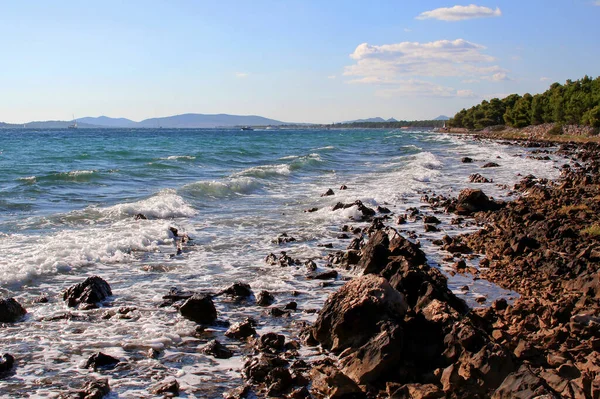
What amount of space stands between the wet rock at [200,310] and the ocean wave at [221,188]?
17.0m

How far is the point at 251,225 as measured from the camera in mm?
18578

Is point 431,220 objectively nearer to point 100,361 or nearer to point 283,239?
point 283,239

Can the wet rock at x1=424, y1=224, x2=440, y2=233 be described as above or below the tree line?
below

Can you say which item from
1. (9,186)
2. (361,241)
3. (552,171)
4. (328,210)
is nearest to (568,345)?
(361,241)

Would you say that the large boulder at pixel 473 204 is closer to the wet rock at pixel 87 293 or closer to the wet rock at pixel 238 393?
the wet rock at pixel 87 293

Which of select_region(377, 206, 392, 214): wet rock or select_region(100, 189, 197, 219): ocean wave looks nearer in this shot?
select_region(100, 189, 197, 219): ocean wave

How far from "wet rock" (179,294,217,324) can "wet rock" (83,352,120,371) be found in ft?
5.99

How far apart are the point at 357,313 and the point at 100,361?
11.8ft

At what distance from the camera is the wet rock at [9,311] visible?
30.0 feet

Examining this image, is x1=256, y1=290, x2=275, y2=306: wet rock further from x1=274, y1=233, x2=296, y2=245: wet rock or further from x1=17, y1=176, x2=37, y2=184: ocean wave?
x1=17, y1=176, x2=37, y2=184: ocean wave

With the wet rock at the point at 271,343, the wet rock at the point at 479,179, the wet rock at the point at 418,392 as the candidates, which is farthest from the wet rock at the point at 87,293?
the wet rock at the point at 479,179

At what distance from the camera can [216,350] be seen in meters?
8.02

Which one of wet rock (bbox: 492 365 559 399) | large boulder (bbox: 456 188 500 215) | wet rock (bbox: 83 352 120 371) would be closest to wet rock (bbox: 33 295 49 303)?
wet rock (bbox: 83 352 120 371)

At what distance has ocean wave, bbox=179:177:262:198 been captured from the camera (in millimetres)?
26734
